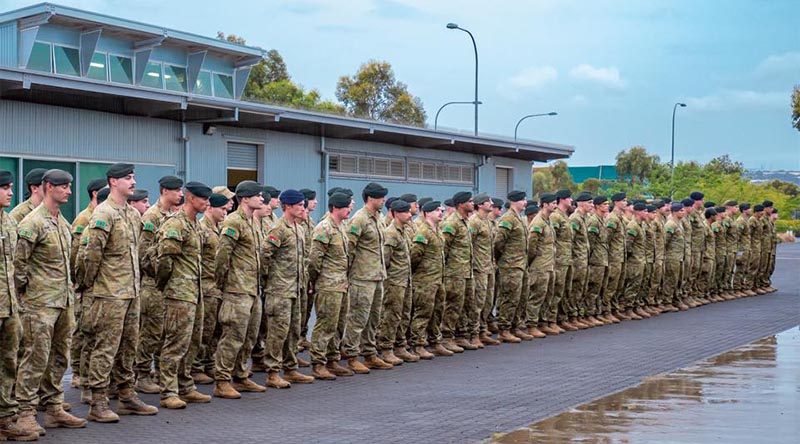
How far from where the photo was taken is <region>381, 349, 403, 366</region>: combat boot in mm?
13430

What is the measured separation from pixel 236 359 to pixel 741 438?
5.00 m

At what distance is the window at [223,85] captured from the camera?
3800 centimetres

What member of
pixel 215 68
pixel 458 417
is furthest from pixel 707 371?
pixel 215 68

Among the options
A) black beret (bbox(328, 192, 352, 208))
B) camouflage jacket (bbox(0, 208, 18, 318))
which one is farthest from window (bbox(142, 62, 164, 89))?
camouflage jacket (bbox(0, 208, 18, 318))

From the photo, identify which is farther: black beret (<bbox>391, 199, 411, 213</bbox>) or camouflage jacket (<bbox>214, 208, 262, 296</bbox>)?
black beret (<bbox>391, 199, 411, 213</bbox>)

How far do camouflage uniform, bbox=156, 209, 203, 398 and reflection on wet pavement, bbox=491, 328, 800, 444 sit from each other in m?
3.18

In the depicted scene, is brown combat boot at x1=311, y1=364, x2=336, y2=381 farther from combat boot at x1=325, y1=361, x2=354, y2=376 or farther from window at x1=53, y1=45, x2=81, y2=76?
window at x1=53, y1=45, x2=81, y2=76

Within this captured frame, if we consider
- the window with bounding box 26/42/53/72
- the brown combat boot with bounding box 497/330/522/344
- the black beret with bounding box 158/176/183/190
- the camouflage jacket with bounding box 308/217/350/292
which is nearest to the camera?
the black beret with bounding box 158/176/183/190

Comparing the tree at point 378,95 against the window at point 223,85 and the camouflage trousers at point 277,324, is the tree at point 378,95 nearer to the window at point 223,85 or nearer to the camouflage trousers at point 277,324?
the window at point 223,85

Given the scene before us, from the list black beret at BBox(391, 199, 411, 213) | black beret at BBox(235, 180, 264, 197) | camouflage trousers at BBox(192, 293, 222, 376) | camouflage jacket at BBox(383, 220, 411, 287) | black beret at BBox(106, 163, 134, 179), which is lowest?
camouflage trousers at BBox(192, 293, 222, 376)

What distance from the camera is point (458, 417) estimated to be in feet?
32.2

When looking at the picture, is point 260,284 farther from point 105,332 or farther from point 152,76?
point 152,76

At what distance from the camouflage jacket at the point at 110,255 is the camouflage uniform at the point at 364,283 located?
3.48 metres

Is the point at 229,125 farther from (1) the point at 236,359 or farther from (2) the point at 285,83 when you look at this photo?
(2) the point at 285,83
